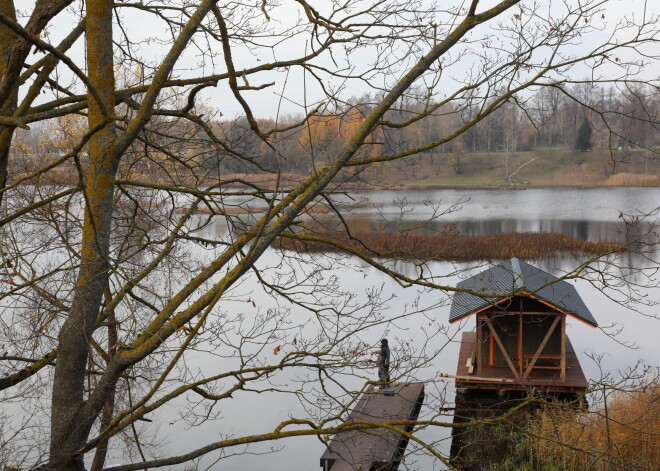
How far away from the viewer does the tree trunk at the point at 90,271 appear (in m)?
4.93

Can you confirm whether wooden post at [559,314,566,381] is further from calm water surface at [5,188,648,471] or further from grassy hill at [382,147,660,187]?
grassy hill at [382,147,660,187]

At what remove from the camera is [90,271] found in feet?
16.3

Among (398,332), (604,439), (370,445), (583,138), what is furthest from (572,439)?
(583,138)

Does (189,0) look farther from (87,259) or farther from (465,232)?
(465,232)

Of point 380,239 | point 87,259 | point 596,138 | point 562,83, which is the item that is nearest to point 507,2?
point 562,83

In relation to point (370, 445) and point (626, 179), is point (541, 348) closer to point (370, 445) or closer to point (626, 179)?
point (370, 445)

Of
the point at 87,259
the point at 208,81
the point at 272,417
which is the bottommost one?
the point at 272,417

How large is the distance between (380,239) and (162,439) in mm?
15838

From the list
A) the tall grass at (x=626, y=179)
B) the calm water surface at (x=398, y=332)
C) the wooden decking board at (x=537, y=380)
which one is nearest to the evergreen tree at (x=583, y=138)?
the tall grass at (x=626, y=179)

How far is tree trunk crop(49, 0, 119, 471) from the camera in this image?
16.2 feet

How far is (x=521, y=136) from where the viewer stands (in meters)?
74.2

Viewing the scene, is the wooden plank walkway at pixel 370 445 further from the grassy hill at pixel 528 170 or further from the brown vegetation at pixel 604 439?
the grassy hill at pixel 528 170

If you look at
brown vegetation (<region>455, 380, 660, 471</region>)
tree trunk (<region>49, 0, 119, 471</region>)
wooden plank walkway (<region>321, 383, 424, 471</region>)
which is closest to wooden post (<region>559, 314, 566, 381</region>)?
brown vegetation (<region>455, 380, 660, 471</region>)

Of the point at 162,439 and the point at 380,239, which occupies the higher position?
the point at 380,239
